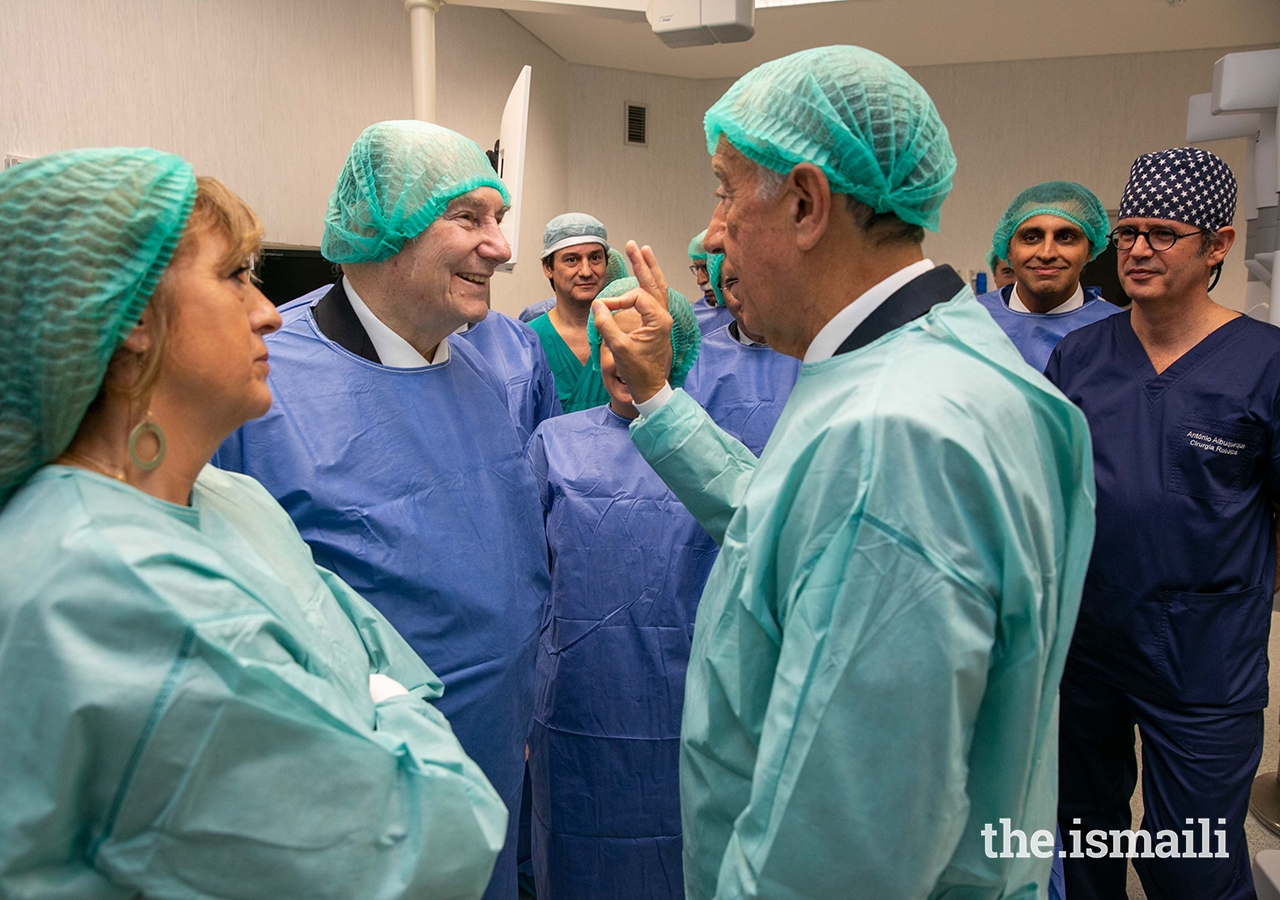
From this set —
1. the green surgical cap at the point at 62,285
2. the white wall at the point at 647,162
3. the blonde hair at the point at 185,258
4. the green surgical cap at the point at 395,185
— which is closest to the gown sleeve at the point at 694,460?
the green surgical cap at the point at 395,185

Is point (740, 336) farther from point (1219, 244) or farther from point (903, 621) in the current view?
point (903, 621)

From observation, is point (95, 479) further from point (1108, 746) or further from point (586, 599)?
point (1108, 746)

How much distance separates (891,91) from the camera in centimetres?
106

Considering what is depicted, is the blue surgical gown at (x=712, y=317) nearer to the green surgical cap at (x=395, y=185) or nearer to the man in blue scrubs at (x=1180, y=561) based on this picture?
the man in blue scrubs at (x=1180, y=561)

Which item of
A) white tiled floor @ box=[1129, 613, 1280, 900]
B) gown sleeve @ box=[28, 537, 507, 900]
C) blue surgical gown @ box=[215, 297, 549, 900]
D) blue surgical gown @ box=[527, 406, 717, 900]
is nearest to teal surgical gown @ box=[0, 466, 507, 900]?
gown sleeve @ box=[28, 537, 507, 900]

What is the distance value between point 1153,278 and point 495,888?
1.94m

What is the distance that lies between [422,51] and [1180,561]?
281 centimetres

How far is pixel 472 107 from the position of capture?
203 inches

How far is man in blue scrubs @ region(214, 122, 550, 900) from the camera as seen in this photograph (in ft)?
5.05

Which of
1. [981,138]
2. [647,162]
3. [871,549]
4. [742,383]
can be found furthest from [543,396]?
[981,138]

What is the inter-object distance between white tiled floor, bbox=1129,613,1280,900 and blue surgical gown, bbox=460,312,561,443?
6.85 feet

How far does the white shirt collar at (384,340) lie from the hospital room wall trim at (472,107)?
1.48 m

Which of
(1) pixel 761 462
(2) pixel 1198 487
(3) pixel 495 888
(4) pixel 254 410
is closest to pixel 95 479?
(4) pixel 254 410

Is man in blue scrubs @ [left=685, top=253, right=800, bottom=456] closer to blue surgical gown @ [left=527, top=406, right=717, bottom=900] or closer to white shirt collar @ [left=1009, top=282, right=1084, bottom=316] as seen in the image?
blue surgical gown @ [left=527, top=406, right=717, bottom=900]
